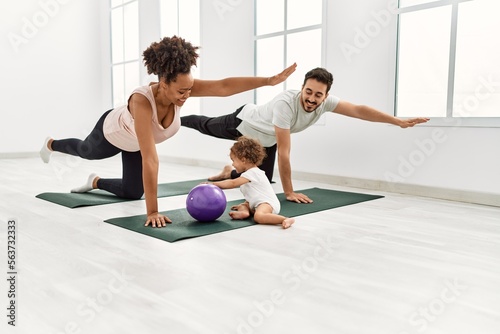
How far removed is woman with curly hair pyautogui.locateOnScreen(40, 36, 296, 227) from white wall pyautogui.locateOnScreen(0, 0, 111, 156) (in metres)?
3.82

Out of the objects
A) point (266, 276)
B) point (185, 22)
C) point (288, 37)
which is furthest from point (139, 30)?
point (266, 276)

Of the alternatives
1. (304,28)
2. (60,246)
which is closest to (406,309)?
(60,246)

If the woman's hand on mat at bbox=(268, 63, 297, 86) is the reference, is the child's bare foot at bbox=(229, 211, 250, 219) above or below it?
below

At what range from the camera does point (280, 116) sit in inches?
128

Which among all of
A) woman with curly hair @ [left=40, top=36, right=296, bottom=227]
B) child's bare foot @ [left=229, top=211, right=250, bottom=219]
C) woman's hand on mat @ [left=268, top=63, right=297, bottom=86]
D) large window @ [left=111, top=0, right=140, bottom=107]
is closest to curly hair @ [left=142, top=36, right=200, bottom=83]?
woman with curly hair @ [left=40, top=36, right=296, bottom=227]

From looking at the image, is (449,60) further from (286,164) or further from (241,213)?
(241,213)

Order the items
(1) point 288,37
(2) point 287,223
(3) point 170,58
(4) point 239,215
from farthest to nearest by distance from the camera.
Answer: (1) point 288,37 < (4) point 239,215 < (2) point 287,223 < (3) point 170,58

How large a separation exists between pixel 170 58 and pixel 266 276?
122 cm

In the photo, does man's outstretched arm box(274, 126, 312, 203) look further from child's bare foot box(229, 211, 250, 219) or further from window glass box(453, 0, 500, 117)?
window glass box(453, 0, 500, 117)

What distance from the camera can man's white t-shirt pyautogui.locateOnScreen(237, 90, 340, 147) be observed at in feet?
10.8

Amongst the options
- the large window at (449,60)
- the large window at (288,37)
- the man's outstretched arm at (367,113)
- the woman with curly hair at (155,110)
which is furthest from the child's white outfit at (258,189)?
the large window at (288,37)

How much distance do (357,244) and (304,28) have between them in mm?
2638

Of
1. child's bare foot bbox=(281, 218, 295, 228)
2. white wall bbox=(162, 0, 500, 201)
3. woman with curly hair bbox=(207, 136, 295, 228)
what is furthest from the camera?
white wall bbox=(162, 0, 500, 201)

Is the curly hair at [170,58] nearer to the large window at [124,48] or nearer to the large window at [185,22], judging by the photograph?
the large window at [185,22]
